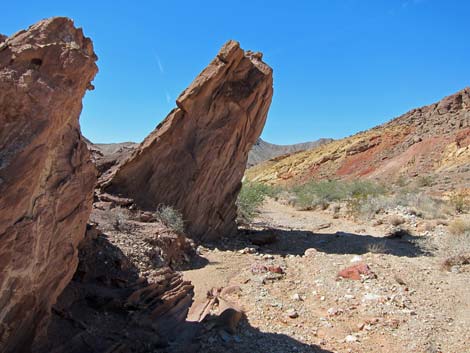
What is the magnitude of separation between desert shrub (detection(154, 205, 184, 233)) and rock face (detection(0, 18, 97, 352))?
690cm

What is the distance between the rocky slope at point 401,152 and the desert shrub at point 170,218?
917 inches

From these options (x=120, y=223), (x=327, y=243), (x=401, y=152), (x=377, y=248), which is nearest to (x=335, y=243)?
(x=327, y=243)

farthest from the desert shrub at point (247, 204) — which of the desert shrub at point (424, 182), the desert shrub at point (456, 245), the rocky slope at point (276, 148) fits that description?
the rocky slope at point (276, 148)

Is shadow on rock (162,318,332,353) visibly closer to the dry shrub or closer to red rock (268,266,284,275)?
red rock (268,266,284,275)

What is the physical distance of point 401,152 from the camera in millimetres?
46344

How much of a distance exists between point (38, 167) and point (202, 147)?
9699mm

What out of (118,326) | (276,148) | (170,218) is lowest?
(118,326)

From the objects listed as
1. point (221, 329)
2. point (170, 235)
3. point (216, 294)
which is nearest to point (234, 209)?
point (170, 235)

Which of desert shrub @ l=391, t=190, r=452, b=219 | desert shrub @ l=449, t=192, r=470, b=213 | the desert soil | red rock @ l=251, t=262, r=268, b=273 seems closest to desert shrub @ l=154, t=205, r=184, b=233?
the desert soil

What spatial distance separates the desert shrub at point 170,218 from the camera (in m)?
11.7

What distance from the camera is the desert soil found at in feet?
22.0

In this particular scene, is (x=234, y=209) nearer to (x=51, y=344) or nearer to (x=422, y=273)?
(x=422, y=273)

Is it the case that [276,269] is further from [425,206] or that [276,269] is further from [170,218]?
[425,206]

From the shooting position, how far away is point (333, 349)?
21.5ft
